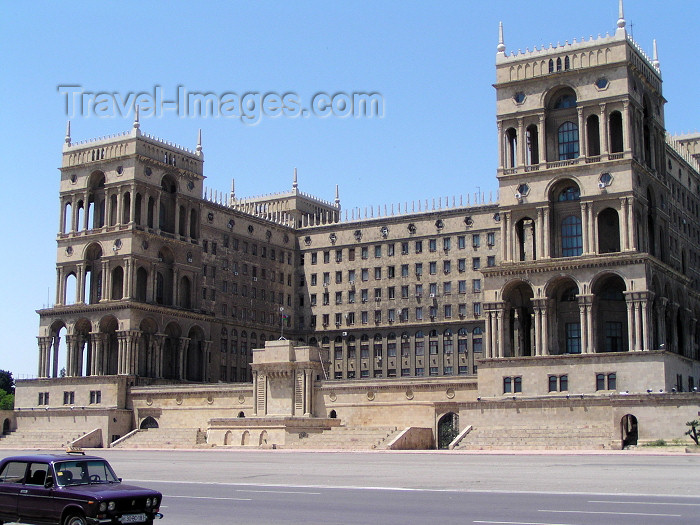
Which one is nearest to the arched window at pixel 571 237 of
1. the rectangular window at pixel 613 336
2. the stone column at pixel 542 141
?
the stone column at pixel 542 141

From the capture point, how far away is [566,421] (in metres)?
75.4

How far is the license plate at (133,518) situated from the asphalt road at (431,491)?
2.62 meters

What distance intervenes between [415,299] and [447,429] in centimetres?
3119

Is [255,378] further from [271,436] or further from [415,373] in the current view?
[415,373]

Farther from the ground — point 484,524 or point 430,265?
point 430,265

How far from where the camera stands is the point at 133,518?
21.8 m

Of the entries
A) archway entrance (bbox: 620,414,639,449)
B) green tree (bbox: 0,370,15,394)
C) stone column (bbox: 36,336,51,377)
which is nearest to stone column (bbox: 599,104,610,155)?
archway entrance (bbox: 620,414,639,449)

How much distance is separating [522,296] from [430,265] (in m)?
27.2

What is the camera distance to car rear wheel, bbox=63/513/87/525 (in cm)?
2150

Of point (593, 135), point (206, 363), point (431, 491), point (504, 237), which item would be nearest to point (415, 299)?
point (206, 363)

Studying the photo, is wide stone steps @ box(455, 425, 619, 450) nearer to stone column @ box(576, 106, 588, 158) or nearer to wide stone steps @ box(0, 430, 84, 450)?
stone column @ box(576, 106, 588, 158)

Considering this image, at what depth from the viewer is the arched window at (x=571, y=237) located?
82438 mm

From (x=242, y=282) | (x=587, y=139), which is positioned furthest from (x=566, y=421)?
(x=242, y=282)

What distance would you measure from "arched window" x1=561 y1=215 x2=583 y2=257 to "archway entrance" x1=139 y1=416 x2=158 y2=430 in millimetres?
43117
